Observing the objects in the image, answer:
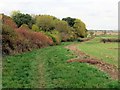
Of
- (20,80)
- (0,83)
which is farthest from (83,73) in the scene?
(0,83)


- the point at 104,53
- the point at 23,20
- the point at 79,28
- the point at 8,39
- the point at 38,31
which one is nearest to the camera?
the point at 8,39

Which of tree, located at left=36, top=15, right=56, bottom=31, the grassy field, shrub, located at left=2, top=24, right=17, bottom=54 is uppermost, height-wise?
tree, located at left=36, top=15, right=56, bottom=31

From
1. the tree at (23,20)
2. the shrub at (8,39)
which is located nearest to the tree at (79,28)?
the tree at (23,20)

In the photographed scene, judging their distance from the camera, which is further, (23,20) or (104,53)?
(23,20)

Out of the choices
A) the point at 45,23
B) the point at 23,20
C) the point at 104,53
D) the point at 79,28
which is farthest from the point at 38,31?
the point at 104,53

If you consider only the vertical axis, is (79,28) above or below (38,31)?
above

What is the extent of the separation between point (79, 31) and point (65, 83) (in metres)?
96.1

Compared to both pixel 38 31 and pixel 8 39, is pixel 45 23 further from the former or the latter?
pixel 8 39

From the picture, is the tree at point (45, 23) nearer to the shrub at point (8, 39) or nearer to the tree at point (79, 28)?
the tree at point (79, 28)

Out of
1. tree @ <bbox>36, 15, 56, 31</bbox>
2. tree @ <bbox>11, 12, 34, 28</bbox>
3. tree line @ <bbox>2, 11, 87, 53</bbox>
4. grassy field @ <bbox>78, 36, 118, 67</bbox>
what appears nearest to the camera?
grassy field @ <bbox>78, 36, 118, 67</bbox>

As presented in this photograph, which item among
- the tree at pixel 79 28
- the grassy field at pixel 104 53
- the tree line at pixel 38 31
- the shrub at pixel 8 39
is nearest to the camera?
the grassy field at pixel 104 53

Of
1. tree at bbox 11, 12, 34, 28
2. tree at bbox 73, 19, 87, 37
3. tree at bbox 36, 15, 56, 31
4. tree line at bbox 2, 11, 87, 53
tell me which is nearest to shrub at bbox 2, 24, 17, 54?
tree line at bbox 2, 11, 87, 53

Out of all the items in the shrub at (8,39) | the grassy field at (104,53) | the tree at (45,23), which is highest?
the tree at (45,23)

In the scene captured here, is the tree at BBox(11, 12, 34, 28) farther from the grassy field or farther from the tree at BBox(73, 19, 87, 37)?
the grassy field
